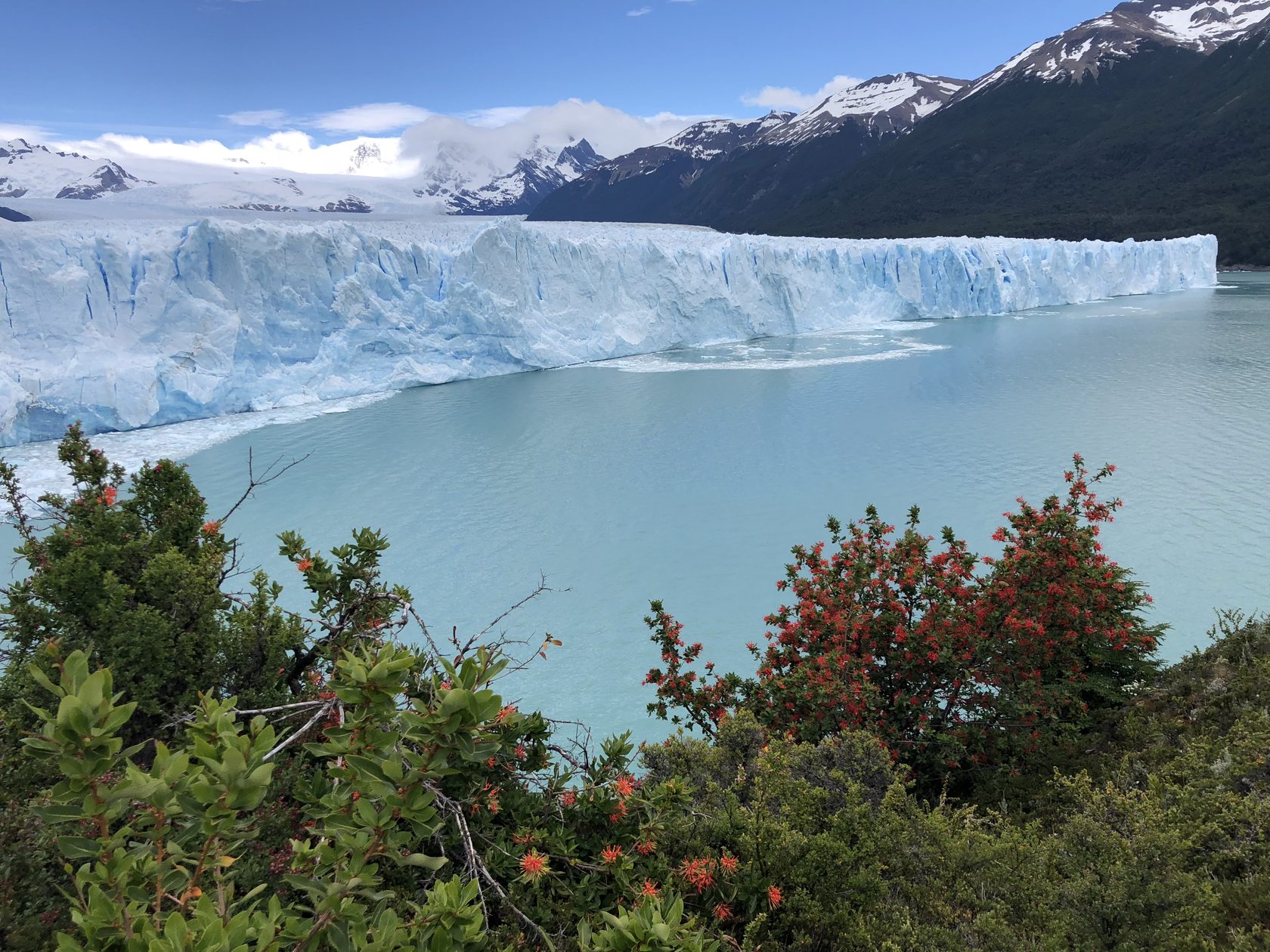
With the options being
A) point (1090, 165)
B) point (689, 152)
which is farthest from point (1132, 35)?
point (689, 152)

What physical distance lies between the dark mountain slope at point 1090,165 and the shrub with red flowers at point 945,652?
58.7 meters

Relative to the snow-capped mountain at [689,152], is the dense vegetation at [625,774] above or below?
below

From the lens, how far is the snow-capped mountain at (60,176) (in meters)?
105

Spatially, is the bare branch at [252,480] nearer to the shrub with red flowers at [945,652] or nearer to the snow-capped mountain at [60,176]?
the shrub with red flowers at [945,652]

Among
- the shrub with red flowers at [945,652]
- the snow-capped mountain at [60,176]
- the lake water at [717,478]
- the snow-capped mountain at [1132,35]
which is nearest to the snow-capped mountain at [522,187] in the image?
the snow-capped mountain at [60,176]

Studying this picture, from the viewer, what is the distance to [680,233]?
25.7m

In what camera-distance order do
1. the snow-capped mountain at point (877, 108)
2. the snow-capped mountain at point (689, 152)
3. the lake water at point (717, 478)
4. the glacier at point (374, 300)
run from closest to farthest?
the lake water at point (717, 478) < the glacier at point (374, 300) < the snow-capped mountain at point (877, 108) < the snow-capped mountain at point (689, 152)

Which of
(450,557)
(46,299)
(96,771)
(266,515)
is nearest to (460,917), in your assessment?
(96,771)

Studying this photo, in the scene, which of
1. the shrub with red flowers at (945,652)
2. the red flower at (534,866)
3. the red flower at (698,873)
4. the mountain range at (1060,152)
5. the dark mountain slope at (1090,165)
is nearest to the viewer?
the red flower at (534,866)

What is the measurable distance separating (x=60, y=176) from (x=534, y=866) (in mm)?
158663

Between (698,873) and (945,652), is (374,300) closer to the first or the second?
(945,652)

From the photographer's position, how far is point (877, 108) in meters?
112

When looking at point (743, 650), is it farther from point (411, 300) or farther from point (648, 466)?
point (411, 300)

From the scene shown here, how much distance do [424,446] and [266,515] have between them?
3809mm
